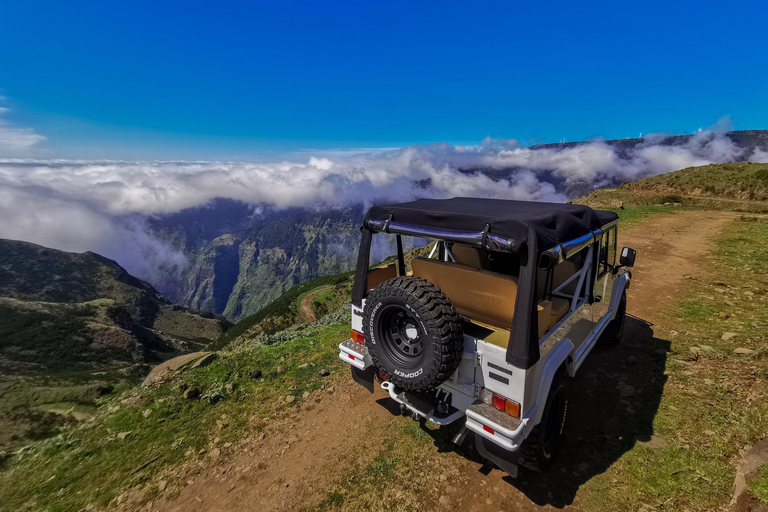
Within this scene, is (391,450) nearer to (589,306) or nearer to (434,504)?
(434,504)

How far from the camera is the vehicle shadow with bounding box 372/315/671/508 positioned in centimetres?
421

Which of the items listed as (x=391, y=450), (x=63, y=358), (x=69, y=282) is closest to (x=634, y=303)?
(x=391, y=450)

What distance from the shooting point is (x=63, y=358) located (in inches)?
2960

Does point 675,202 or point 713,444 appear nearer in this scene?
point 713,444

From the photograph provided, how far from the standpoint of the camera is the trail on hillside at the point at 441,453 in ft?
13.5

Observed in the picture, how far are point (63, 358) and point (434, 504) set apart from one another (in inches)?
4141

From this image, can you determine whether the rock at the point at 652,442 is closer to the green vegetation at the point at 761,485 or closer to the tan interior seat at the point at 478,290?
the green vegetation at the point at 761,485

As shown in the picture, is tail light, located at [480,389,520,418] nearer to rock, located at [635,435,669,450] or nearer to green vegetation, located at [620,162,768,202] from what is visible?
rock, located at [635,435,669,450]

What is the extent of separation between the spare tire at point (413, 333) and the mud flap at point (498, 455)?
35.4 inches

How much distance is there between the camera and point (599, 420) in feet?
16.9

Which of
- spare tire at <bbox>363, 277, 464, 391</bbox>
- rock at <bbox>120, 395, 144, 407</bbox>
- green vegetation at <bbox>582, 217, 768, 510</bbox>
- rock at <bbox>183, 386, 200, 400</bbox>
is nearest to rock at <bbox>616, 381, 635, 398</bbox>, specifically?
green vegetation at <bbox>582, 217, 768, 510</bbox>

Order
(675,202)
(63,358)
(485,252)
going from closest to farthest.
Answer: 1. (485,252)
2. (675,202)
3. (63,358)

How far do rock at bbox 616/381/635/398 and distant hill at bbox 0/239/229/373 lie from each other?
91.1m

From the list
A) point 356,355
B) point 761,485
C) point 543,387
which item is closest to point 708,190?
point 761,485
